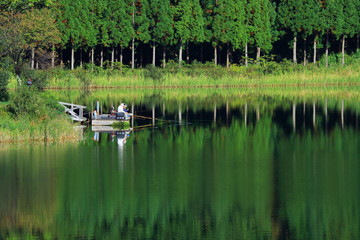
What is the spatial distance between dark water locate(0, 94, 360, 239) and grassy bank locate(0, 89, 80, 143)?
3.07 feet

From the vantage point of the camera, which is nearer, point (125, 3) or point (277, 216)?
point (277, 216)

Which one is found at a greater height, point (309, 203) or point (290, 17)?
point (290, 17)

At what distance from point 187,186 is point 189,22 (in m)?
59.4

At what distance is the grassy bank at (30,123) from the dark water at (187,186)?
937 mm

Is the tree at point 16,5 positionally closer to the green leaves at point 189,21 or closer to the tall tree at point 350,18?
the green leaves at point 189,21

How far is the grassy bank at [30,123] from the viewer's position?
117ft

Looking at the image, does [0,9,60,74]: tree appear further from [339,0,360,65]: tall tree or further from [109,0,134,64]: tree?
[339,0,360,65]: tall tree

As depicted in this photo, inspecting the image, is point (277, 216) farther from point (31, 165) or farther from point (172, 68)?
point (172, 68)

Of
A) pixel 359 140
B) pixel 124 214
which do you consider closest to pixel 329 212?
pixel 124 214

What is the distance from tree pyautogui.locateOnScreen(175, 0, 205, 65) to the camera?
83.8 m

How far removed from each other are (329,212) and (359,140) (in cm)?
1655

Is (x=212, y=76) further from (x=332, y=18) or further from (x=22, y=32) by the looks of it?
(x=22, y=32)

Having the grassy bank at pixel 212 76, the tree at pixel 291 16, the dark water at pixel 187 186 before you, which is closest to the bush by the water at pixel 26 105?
the dark water at pixel 187 186

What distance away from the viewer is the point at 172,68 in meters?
81.2
